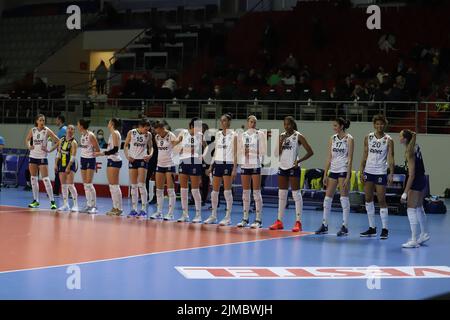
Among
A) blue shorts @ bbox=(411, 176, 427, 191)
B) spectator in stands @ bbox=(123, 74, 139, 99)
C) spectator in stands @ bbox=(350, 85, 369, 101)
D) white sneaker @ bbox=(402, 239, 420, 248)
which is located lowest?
white sneaker @ bbox=(402, 239, 420, 248)

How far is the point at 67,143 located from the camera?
16.9 m

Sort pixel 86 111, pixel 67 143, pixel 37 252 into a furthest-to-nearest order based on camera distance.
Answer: pixel 86 111 → pixel 67 143 → pixel 37 252

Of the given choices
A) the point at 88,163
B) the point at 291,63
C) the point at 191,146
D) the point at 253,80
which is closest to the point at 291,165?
the point at 191,146

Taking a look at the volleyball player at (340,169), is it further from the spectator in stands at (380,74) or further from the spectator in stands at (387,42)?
the spectator in stands at (387,42)

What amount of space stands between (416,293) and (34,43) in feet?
101

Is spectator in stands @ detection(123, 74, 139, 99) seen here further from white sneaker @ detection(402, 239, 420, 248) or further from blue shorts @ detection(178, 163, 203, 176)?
white sneaker @ detection(402, 239, 420, 248)

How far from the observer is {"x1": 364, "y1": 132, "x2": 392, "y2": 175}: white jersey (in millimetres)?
13172

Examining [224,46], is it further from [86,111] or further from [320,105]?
[320,105]

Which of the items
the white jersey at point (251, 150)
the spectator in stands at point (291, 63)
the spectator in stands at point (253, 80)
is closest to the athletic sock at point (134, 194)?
the white jersey at point (251, 150)

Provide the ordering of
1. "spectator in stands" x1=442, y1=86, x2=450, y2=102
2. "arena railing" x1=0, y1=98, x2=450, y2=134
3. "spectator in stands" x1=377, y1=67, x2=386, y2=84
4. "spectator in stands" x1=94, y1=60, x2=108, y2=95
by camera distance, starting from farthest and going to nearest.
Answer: "spectator in stands" x1=94, y1=60, x2=108, y2=95
"spectator in stands" x1=377, y1=67, x2=386, y2=84
"arena railing" x1=0, y1=98, x2=450, y2=134
"spectator in stands" x1=442, y1=86, x2=450, y2=102

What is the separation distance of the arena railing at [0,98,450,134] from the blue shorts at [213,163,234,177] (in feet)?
25.1

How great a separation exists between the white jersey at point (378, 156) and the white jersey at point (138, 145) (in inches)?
192

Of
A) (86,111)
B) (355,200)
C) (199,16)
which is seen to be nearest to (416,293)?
(355,200)

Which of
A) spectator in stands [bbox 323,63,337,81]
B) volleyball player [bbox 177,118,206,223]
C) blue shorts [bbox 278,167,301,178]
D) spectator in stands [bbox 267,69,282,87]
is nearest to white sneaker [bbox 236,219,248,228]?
volleyball player [bbox 177,118,206,223]
